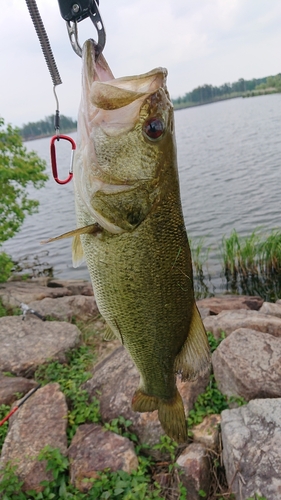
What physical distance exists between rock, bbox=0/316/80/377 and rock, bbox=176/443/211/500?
7.81 feet

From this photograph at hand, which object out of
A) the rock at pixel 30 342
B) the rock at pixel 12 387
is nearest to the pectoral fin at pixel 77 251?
the rock at pixel 12 387

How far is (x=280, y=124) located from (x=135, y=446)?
29.5m

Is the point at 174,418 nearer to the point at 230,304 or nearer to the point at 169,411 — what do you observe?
the point at 169,411

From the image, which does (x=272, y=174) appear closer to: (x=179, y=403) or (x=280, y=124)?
(x=280, y=124)

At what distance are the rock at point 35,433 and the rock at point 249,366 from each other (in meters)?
1.77

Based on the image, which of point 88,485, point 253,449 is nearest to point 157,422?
point 88,485

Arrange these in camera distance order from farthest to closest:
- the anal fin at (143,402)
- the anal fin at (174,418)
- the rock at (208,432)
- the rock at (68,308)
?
the rock at (68,308) < the rock at (208,432) < the anal fin at (143,402) < the anal fin at (174,418)

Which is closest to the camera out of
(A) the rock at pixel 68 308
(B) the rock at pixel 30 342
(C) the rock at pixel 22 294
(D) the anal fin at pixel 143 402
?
(D) the anal fin at pixel 143 402

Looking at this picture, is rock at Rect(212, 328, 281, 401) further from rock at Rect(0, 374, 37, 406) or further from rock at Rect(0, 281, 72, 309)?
rock at Rect(0, 281, 72, 309)

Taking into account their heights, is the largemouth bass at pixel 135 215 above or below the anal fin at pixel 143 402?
above

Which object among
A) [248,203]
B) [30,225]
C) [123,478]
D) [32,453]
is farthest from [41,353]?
[30,225]

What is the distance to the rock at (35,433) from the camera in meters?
3.35

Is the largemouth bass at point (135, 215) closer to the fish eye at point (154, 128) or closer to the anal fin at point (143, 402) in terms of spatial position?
the fish eye at point (154, 128)

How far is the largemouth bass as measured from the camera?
5.41 feet
